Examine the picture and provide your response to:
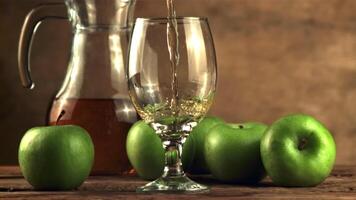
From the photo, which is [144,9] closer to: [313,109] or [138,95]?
[313,109]

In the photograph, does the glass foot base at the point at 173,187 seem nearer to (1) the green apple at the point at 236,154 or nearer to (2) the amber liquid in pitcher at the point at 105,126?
(1) the green apple at the point at 236,154

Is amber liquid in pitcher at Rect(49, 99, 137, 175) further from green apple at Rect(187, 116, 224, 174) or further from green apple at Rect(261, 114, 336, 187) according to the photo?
green apple at Rect(261, 114, 336, 187)

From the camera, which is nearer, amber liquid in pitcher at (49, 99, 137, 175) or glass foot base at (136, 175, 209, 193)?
glass foot base at (136, 175, 209, 193)

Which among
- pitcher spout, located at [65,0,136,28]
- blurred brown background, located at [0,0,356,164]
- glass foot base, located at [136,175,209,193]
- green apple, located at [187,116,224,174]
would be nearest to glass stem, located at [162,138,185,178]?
glass foot base, located at [136,175,209,193]

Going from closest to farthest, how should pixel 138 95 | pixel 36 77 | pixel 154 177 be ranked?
pixel 138 95
pixel 154 177
pixel 36 77

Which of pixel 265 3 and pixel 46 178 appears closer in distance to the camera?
pixel 46 178

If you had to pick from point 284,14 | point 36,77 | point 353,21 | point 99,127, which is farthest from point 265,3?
point 99,127

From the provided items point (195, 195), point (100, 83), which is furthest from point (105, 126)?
point (195, 195)
